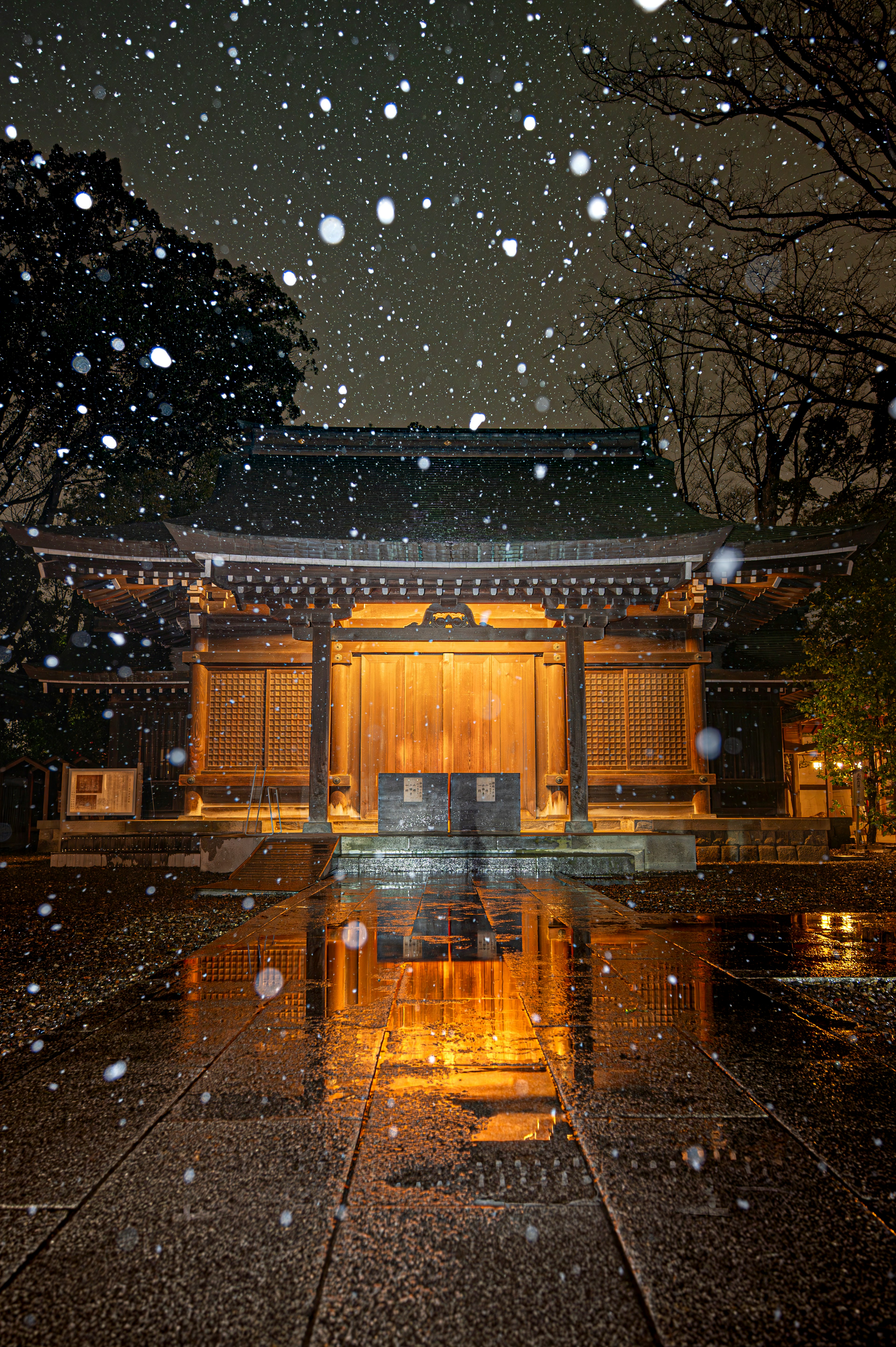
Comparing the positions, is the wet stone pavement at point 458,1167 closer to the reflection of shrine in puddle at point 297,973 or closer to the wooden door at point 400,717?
the reflection of shrine in puddle at point 297,973

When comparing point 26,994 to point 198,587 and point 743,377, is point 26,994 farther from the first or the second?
point 743,377

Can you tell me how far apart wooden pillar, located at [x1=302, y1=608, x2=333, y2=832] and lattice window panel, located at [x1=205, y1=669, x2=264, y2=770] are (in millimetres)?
1584

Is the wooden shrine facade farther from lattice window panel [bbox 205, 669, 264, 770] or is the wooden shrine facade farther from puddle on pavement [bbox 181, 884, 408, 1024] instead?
puddle on pavement [bbox 181, 884, 408, 1024]

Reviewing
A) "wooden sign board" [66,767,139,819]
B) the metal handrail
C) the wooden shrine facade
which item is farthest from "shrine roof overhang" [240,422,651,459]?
"wooden sign board" [66,767,139,819]

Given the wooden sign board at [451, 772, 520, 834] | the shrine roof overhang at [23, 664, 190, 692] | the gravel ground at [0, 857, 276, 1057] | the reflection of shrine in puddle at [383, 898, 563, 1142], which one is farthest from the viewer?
the shrine roof overhang at [23, 664, 190, 692]

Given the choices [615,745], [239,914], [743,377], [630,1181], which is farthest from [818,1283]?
[743,377]

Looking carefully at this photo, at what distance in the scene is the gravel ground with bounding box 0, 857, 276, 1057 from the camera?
4.63 meters

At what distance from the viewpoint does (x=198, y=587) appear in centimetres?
1343

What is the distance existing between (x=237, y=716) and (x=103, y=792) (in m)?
2.63

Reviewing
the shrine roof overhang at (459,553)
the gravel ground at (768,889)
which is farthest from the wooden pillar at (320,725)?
the gravel ground at (768,889)

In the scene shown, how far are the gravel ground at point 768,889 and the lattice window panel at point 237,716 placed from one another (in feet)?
23.8

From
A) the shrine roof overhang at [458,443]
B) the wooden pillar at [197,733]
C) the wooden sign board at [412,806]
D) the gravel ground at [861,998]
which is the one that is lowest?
the gravel ground at [861,998]

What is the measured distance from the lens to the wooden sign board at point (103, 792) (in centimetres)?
1323

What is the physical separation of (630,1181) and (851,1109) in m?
1.07
